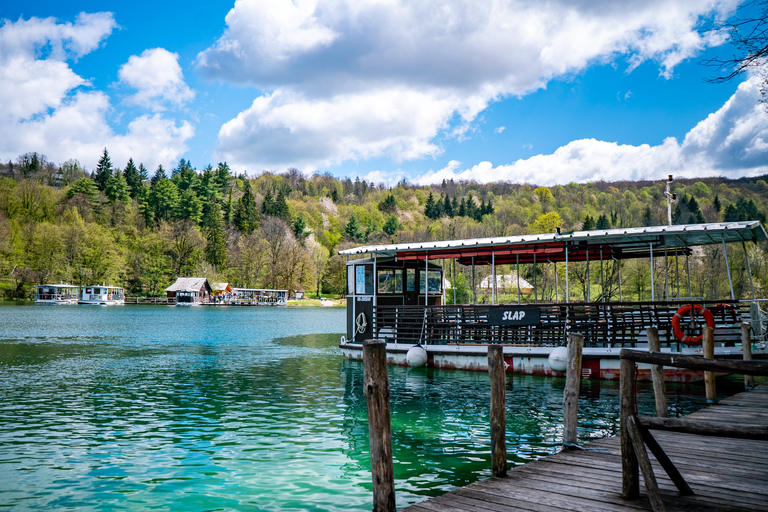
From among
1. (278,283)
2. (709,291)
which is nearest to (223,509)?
(709,291)

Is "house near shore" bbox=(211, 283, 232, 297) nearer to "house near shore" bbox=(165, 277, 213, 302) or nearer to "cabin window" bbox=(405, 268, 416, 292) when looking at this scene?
"house near shore" bbox=(165, 277, 213, 302)

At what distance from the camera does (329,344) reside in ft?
92.9

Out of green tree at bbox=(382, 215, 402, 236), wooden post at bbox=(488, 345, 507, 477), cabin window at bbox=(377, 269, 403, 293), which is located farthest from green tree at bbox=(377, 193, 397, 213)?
wooden post at bbox=(488, 345, 507, 477)

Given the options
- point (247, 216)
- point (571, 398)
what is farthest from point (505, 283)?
point (247, 216)

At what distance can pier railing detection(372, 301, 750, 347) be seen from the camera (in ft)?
48.5

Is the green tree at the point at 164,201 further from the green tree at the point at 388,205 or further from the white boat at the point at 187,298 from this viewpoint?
the green tree at the point at 388,205

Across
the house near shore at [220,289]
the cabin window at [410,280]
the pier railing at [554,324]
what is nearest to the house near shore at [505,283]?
the cabin window at [410,280]

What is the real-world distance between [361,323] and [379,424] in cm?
1428

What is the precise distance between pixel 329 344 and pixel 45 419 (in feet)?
58.3

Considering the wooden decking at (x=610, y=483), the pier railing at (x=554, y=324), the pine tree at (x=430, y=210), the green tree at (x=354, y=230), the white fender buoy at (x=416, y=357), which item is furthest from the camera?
the pine tree at (x=430, y=210)

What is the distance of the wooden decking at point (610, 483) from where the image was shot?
15.6 feet

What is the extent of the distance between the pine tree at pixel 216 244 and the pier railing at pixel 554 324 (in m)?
84.3

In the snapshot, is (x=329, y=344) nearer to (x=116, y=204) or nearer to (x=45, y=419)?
(x=45, y=419)

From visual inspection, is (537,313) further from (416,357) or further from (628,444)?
(628,444)
